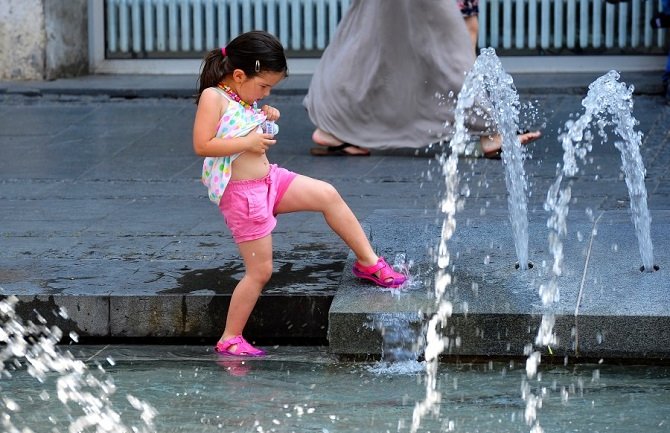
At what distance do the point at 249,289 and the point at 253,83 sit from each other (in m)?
0.74

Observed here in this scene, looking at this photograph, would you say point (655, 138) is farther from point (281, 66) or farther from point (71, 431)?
point (71, 431)

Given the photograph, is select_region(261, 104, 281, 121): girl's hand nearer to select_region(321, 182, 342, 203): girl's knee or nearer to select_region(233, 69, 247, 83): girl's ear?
select_region(233, 69, 247, 83): girl's ear

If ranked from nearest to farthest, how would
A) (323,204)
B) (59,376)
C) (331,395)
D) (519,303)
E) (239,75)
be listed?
(331,395) → (59,376) → (519,303) → (239,75) → (323,204)

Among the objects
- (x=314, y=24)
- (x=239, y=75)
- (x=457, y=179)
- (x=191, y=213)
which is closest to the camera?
(x=239, y=75)

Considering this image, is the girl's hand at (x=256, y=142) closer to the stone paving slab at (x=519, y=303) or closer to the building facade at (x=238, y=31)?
the stone paving slab at (x=519, y=303)

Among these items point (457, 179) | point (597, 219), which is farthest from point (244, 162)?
point (457, 179)

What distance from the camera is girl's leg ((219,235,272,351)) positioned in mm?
5059

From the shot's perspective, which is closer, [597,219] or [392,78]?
[597,219]

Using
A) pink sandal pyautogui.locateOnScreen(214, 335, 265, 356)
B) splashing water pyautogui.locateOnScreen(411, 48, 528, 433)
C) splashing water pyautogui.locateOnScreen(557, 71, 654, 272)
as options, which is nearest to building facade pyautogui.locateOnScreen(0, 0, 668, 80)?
splashing water pyautogui.locateOnScreen(411, 48, 528, 433)

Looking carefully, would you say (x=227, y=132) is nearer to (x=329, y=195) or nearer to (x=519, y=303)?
(x=329, y=195)

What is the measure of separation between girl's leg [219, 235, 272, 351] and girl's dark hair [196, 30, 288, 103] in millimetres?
610

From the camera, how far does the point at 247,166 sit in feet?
16.8

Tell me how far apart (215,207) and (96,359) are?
2.31m

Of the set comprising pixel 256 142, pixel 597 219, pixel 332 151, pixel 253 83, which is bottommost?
pixel 332 151
